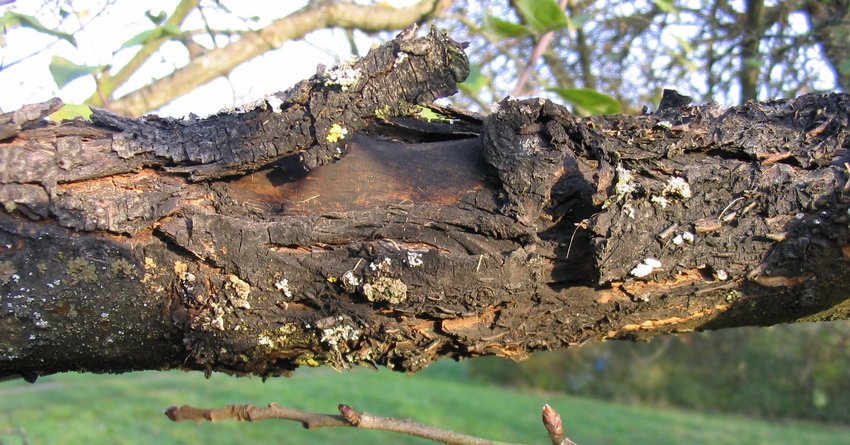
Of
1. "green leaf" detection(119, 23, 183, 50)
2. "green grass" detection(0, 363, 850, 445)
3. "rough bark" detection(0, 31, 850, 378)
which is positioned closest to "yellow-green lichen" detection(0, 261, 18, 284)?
"rough bark" detection(0, 31, 850, 378)

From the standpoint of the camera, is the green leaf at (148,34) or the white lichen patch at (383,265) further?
the green leaf at (148,34)

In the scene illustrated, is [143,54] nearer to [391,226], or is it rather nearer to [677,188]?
[391,226]

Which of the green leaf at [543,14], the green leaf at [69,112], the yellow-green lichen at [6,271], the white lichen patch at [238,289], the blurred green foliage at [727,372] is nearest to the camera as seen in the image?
the yellow-green lichen at [6,271]

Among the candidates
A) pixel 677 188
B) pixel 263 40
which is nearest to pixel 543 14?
pixel 263 40

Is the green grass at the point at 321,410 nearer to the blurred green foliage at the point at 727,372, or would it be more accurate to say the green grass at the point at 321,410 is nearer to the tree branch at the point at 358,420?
the blurred green foliage at the point at 727,372

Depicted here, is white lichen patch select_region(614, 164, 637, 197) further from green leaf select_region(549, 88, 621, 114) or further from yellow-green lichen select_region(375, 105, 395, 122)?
green leaf select_region(549, 88, 621, 114)

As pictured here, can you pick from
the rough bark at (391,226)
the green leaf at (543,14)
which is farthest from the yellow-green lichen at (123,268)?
the green leaf at (543,14)

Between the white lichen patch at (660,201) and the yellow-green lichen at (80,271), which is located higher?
the white lichen patch at (660,201)

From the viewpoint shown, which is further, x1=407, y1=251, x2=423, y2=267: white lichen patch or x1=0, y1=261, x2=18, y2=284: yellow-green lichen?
x1=407, y1=251, x2=423, y2=267: white lichen patch
